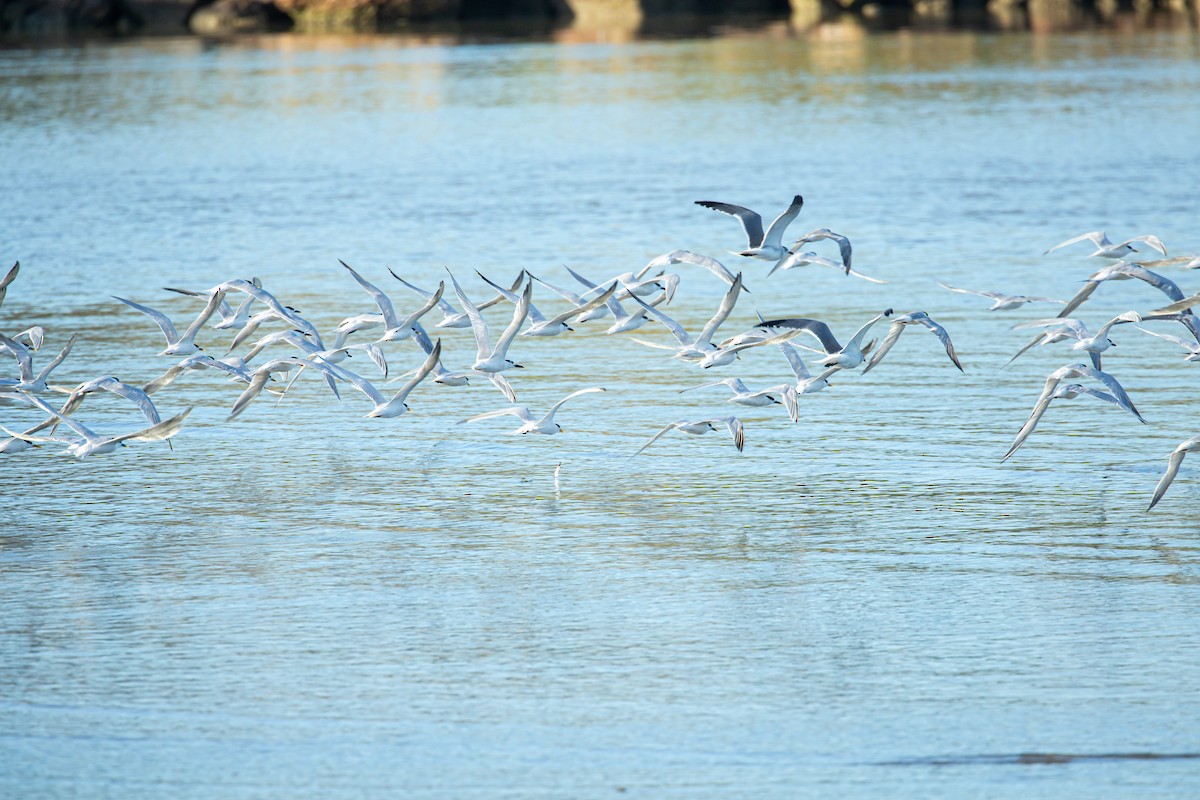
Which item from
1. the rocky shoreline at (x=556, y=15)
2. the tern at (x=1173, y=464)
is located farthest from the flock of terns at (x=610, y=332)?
the rocky shoreline at (x=556, y=15)

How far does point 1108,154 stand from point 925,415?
14849 millimetres

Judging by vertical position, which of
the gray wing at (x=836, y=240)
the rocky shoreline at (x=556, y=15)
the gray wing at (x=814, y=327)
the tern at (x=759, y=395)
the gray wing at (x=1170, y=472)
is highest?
the rocky shoreline at (x=556, y=15)

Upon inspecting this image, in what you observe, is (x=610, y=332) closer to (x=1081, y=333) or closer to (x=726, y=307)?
(x=726, y=307)

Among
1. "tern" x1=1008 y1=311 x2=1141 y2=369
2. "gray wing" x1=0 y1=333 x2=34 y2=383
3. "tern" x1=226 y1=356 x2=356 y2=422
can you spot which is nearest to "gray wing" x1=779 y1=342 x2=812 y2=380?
"tern" x1=1008 y1=311 x2=1141 y2=369

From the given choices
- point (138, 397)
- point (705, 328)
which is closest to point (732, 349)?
point (705, 328)

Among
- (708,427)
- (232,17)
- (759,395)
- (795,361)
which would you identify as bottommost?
(708,427)

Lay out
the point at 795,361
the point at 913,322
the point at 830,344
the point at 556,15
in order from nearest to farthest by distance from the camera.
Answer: the point at 830,344, the point at 913,322, the point at 795,361, the point at 556,15

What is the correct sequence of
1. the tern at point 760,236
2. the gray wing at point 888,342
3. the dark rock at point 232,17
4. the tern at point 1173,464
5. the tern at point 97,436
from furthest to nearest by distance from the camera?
the dark rock at point 232,17 < the tern at point 760,236 < the gray wing at point 888,342 < the tern at point 97,436 < the tern at point 1173,464

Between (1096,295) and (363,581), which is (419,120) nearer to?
(1096,295)

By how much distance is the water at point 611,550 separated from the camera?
24.7 feet

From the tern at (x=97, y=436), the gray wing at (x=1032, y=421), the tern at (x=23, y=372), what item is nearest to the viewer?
the gray wing at (x=1032, y=421)

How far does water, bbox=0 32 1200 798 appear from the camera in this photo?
754cm

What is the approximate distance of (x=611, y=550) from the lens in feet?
32.7

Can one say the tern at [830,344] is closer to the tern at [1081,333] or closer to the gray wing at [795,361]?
the gray wing at [795,361]
